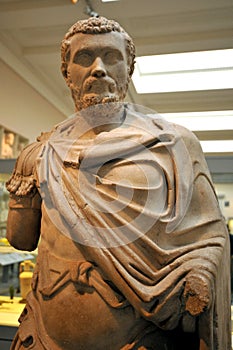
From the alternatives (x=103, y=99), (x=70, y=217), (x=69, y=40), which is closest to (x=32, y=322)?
→ (x=70, y=217)

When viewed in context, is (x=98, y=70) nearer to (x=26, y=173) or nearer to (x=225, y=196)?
(x=26, y=173)

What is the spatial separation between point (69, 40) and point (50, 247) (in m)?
0.86

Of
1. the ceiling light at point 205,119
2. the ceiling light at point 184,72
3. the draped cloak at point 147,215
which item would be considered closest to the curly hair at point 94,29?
the draped cloak at point 147,215

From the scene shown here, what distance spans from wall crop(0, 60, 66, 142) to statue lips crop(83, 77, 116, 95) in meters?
2.86

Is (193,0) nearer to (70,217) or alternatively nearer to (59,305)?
(70,217)

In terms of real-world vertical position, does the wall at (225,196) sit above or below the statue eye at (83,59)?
below

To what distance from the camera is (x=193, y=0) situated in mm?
3141

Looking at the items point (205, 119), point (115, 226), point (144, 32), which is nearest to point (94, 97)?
point (115, 226)

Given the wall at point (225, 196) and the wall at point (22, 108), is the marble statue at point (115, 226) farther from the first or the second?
the wall at point (22, 108)

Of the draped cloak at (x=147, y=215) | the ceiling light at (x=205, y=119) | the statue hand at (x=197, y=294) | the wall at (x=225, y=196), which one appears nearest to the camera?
the statue hand at (x=197, y=294)

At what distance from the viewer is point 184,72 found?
12.9 feet

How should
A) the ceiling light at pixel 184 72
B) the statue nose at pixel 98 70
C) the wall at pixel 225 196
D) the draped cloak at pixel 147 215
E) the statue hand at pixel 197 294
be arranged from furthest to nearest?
1. the ceiling light at pixel 184 72
2. the wall at pixel 225 196
3. the statue nose at pixel 98 70
4. the draped cloak at pixel 147 215
5. the statue hand at pixel 197 294

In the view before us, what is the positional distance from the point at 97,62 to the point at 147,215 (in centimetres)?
64

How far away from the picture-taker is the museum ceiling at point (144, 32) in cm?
326
